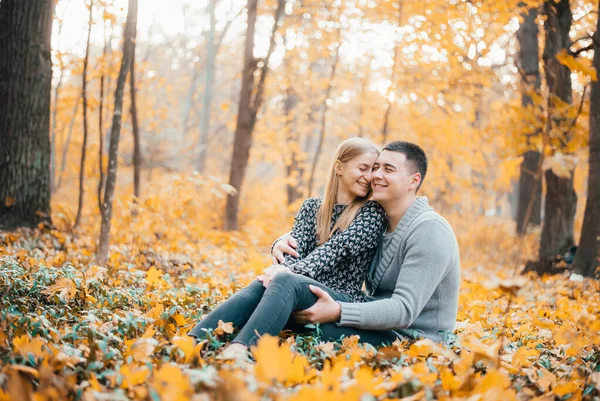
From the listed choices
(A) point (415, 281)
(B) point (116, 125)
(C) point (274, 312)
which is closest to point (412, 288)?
(A) point (415, 281)

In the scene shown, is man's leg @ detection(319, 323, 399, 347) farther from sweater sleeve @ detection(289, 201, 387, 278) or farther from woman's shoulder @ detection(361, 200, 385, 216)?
woman's shoulder @ detection(361, 200, 385, 216)

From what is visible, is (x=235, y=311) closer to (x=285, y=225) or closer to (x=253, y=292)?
(x=253, y=292)

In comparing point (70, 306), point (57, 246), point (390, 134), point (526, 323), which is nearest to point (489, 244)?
point (390, 134)

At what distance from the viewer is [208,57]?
48.2 ft

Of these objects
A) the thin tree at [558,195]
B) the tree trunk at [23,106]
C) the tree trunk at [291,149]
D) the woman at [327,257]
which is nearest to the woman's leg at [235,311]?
the woman at [327,257]

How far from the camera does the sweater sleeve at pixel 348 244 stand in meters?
2.92

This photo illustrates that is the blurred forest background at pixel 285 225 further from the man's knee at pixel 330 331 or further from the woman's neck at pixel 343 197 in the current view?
the woman's neck at pixel 343 197

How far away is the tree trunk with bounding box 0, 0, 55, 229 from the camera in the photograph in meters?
5.36

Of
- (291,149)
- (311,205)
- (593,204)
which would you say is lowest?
(311,205)

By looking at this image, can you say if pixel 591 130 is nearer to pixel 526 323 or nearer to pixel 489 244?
pixel 526 323

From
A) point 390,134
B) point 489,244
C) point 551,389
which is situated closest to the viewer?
point 551,389

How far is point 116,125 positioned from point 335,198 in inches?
90.2

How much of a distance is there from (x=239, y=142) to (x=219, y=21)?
6.36m

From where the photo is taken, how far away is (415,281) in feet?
8.79
